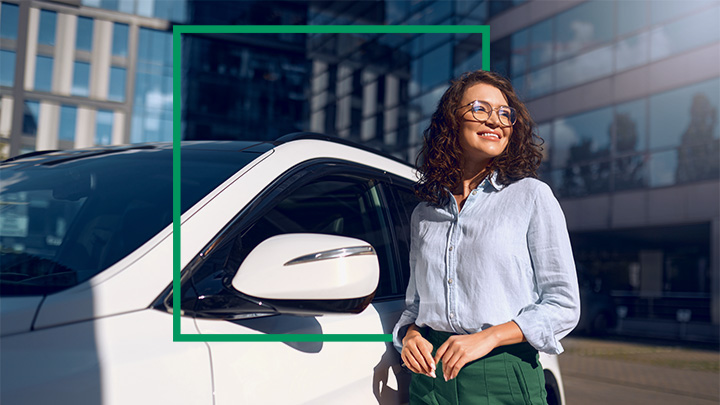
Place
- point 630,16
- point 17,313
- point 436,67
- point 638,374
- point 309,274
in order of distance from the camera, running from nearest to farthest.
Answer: point 17,313
point 309,274
point 638,374
point 630,16
point 436,67

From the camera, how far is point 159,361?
139 cm

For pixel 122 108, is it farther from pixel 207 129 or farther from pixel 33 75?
pixel 207 129

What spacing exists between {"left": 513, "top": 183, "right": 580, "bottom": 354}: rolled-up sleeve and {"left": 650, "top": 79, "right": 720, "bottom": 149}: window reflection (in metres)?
16.8

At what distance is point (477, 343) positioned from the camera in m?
1.60

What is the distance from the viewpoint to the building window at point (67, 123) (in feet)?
35.3

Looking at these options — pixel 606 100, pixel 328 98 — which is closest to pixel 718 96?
pixel 606 100

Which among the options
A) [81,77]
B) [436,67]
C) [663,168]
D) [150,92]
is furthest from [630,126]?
[150,92]

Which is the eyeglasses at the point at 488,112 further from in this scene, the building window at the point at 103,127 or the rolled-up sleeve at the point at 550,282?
the building window at the point at 103,127

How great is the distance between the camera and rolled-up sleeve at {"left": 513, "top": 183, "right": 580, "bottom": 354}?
5.28 ft

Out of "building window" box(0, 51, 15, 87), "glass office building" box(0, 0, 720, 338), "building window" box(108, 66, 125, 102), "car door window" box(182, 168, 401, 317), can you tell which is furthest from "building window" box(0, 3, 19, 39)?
"car door window" box(182, 168, 401, 317)

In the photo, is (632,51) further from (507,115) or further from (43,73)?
(507,115)

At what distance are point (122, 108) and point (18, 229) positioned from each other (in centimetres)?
922

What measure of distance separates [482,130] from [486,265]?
1.25 ft
